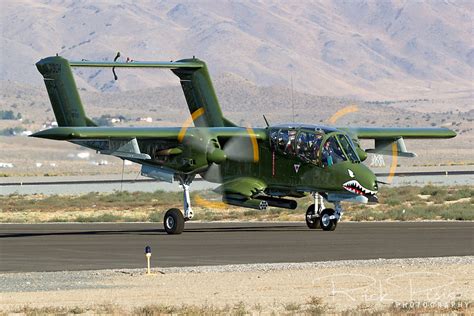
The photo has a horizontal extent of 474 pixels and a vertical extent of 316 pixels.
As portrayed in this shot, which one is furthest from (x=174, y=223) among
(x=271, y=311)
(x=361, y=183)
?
(x=271, y=311)

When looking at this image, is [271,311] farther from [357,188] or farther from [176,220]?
[176,220]

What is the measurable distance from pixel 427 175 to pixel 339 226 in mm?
55462

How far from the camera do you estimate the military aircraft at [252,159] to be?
129 ft

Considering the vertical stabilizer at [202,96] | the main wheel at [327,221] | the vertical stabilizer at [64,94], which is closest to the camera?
the main wheel at [327,221]

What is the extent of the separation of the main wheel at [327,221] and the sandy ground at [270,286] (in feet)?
34.5

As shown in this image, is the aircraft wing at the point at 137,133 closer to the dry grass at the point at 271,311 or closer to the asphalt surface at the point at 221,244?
the asphalt surface at the point at 221,244

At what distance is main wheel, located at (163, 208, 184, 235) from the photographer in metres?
40.9

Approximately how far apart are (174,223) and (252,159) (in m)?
3.38

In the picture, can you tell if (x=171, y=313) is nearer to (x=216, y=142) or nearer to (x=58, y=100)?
(x=216, y=142)

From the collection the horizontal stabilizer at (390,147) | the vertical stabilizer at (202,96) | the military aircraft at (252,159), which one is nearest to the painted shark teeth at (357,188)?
the military aircraft at (252,159)

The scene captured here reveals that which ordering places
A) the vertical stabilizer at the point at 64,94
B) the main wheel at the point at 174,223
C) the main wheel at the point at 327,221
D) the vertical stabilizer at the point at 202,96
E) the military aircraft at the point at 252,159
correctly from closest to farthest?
1. the military aircraft at the point at 252,159
2. the main wheel at the point at 327,221
3. the main wheel at the point at 174,223
4. the vertical stabilizer at the point at 64,94
5. the vertical stabilizer at the point at 202,96

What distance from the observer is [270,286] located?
24.9 m

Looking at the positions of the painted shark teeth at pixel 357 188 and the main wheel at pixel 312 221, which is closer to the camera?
the painted shark teeth at pixel 357 188

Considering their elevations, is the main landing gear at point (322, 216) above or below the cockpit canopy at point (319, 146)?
below
